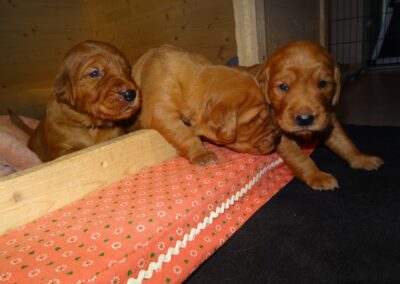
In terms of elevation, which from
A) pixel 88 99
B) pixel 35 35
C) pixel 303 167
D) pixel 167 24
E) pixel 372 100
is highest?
pixel 35 35

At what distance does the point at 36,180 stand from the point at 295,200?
171cm

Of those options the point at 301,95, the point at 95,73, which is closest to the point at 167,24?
the point at 95,73

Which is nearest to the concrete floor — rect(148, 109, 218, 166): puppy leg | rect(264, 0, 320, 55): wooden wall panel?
rect(264, 0, 320, 55): wooden wall panel

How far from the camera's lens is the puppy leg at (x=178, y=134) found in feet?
8.42

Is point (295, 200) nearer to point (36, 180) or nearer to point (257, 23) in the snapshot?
point (36, 180)

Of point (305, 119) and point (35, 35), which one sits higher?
point (35, 35)

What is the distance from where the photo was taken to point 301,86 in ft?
8.17

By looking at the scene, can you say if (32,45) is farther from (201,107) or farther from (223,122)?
(223,122)

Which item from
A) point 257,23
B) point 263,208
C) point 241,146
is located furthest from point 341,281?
point 257,23

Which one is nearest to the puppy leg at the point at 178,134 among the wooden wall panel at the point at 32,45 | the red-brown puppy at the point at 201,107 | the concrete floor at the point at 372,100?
the red-brown puppy at the point at 201,107

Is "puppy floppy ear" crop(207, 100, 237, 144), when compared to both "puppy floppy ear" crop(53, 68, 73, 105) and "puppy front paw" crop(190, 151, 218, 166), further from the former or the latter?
"puppy floppy ear" crop(53, 68, 73, 105)

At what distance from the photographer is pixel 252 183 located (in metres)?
2.42

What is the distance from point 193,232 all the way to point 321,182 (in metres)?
1.18

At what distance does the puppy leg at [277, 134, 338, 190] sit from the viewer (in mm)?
2496
